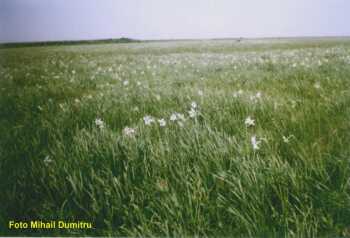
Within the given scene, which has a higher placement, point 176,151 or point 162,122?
point 162,122

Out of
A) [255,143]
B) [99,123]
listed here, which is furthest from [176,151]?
[99,123]

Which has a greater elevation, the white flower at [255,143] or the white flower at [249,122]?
the white flower at [249,122]

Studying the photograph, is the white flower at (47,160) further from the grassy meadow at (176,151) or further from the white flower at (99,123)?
the white flower at (99,123)

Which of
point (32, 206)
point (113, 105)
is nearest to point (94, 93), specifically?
point (113, 105)

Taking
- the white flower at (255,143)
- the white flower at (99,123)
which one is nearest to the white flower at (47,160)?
the white flower at (99,123)

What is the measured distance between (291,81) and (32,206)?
287cm

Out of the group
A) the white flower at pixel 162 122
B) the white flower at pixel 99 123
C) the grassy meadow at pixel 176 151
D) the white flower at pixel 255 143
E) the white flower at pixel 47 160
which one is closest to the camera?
the grassy meadow at pixel 176 151

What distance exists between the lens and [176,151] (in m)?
1.99

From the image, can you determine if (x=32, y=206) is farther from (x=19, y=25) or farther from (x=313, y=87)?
(x=313, y=87)

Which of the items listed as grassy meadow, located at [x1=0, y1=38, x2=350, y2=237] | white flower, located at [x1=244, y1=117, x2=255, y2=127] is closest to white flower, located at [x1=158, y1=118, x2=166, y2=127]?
grassy meadow, located at [x1=0, y1=38, x2=350, y2=237]

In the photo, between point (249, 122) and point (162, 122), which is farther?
point (162, 122)

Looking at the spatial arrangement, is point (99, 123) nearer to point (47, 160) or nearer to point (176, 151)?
point (47, 160)

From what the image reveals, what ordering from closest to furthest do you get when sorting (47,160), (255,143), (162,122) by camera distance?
1. (255,143)
2. (47,160)
3. (162,122)

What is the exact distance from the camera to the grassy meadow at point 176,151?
1.61m
